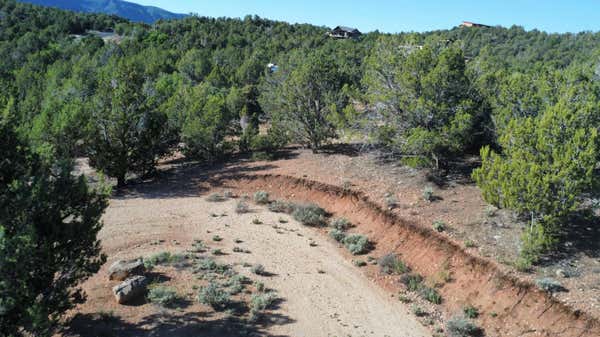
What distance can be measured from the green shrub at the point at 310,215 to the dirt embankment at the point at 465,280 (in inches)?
29.3

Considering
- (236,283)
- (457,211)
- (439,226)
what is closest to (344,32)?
(457,211)

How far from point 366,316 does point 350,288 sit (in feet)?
5.13

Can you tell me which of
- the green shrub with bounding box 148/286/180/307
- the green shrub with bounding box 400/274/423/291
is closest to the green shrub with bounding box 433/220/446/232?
the green shrub with bounding box 400/274/423/291

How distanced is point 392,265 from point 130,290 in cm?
838

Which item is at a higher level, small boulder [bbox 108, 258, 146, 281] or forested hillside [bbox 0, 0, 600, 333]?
forested hillside [bbox 0, 0, 600, 333]

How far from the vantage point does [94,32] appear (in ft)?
262

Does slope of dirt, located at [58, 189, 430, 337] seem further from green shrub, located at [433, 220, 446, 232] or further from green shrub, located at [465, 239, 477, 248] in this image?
green shrub, located at [433, 220, 446, 232]

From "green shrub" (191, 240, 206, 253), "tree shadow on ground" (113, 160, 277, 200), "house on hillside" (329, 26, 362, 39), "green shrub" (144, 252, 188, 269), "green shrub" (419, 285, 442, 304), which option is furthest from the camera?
"house on hillside" (329, 26, 362, 39)

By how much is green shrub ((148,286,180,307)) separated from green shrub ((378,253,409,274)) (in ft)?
22.8

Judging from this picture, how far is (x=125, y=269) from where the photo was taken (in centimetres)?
1255

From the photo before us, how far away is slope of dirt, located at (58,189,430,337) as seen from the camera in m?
10.8

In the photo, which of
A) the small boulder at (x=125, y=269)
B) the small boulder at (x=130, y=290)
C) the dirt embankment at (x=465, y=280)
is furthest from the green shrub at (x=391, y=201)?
the small boulder at (x=130, y=290)

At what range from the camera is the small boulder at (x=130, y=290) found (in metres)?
11.3

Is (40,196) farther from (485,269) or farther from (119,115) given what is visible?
(119,115)
